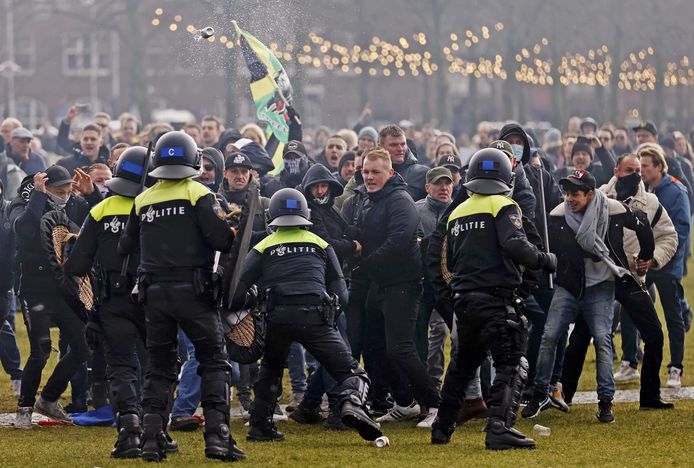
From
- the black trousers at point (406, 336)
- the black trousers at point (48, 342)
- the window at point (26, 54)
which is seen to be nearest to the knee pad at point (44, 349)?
the black trousers at point (48, 342)

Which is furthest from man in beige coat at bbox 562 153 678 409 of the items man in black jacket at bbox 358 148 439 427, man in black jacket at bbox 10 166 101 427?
man in black jacket at bbox 10 166 101 427

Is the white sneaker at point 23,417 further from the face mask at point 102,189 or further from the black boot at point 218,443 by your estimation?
the black boot at point 218,443

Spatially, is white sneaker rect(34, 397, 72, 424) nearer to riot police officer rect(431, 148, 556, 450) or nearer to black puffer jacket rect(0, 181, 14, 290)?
black puffer jacket rect(0, 181, 14, 290)

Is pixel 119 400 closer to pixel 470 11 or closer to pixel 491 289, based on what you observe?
pixel 491 289

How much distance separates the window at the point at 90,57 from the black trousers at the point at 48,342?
203 feet

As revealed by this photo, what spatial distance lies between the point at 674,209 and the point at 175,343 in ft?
18.5

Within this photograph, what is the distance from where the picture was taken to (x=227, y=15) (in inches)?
727

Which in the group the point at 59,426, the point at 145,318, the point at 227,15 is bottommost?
the point at 59,426

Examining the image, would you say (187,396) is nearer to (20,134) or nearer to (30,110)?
(20,134)

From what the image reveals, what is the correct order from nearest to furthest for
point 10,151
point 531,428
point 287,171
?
point 531,428 < point 287,171 < point 10,151

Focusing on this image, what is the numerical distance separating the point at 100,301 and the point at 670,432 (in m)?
4.18

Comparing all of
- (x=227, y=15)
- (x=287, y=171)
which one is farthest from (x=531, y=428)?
(x=227, y=15)

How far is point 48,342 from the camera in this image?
1115 centimetres

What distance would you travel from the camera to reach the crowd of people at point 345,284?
30.1 feet
